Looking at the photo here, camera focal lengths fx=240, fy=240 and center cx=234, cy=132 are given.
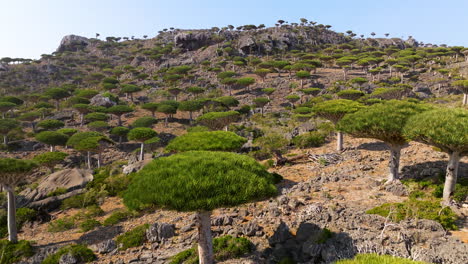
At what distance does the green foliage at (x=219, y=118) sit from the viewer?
100ft

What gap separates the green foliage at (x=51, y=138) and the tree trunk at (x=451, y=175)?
4239cm

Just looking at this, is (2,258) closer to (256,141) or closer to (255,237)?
(255,237)

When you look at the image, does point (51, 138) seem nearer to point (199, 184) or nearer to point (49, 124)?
point (49, 124)

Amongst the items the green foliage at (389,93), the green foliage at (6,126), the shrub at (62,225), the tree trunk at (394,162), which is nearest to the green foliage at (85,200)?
the shrub at (62,225)

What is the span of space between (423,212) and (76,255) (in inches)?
600

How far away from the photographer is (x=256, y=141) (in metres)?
30.6

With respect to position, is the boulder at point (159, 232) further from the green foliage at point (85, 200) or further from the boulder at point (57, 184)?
the boulder at point (57, 184)

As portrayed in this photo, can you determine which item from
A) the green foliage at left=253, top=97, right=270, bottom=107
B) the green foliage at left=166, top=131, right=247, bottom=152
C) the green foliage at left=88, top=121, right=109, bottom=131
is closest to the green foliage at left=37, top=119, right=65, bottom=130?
the green foliage at left=88, top=121, right=109, bottom=131

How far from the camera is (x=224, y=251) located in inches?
376

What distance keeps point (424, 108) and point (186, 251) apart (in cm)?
1454

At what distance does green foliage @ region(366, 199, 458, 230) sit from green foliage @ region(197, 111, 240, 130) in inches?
862

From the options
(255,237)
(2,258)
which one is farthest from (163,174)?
(2,258)

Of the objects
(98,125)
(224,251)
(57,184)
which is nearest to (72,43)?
(98,125)

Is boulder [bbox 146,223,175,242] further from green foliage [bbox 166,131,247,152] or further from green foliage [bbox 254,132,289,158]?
green foliage [bbox 254,132,289,158]
